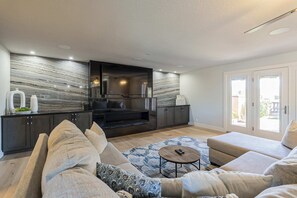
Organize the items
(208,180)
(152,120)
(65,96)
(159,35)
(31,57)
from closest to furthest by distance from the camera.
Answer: (208,180) → (159,35) → (31,57) → (65,96) → (152,120)

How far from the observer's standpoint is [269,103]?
4.11 meters

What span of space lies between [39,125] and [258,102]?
5794 millimetres

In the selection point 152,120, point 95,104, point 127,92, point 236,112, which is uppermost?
point 127,92

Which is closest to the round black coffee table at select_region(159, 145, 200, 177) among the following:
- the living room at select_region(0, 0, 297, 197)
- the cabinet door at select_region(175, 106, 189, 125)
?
the living room at select_region(0, 0, 297, 197)

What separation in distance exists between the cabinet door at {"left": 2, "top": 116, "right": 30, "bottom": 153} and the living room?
0.02 meters

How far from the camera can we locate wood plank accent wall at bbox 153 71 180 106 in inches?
244

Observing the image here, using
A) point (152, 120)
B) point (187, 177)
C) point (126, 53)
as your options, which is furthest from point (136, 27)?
point (152, 120)

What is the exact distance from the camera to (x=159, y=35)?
8.69ft

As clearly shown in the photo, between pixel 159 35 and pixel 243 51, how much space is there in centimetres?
230

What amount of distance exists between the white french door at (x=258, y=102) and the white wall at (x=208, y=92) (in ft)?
0.80

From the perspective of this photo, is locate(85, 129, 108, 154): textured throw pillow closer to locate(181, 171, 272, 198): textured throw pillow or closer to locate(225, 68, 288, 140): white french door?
locate(181, 171, 272, 198): textured throw pillow

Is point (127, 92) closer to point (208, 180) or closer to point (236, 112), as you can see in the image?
point (236, 112)

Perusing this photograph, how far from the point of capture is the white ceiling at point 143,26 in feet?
5.87

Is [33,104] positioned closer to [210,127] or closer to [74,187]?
[74,187]
